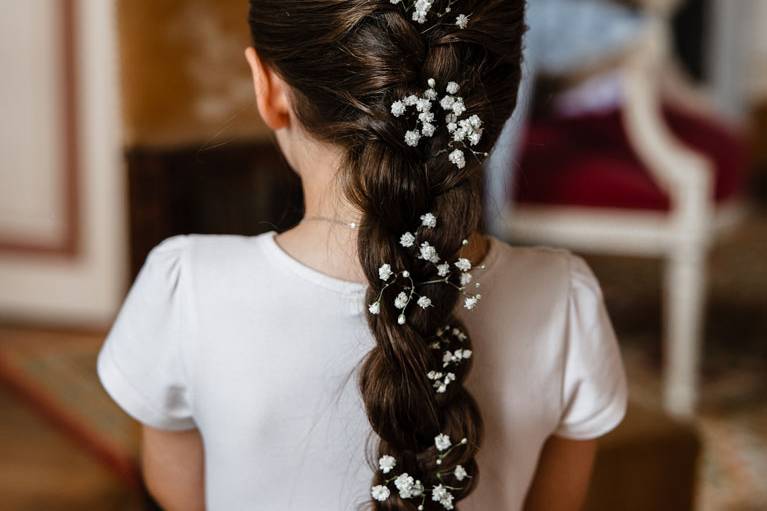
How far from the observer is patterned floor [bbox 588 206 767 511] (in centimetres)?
205

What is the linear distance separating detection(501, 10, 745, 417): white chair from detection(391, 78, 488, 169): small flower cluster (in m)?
1.59

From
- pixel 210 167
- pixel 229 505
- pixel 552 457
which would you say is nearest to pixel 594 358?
pixel 552 457

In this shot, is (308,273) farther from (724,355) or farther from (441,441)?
(724,355)

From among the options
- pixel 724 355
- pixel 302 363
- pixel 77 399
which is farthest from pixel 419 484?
pixel 724 355

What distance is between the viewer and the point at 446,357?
2.50 feet

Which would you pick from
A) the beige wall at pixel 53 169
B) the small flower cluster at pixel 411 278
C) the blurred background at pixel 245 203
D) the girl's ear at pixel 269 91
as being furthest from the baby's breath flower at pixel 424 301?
the beige wall at pixel 53 169

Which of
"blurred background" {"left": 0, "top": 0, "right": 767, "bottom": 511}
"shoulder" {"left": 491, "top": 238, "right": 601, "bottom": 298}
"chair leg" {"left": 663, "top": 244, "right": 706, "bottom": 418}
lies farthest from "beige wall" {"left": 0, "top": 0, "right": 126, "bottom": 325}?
"shoulder" {"left": 491, "top": 238, "right": 601, "bottom": 298}

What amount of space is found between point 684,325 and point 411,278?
1654 mm

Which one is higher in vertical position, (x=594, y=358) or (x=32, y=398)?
(x=594, y=358)

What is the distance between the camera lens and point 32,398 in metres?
2.02

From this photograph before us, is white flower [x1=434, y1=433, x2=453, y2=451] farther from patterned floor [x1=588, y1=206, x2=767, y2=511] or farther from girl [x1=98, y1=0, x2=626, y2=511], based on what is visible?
patterned floor [x1=588, y1=206, x2=767, y2=511]

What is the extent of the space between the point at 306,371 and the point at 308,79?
9.2 inches

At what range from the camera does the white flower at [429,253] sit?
73 centimetres

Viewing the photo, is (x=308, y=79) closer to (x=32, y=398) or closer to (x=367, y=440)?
(x=367, y=440)
